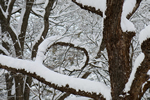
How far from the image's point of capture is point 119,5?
2219mm

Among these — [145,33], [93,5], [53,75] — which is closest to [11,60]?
[53,75]

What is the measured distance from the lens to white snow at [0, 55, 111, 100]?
2445mm

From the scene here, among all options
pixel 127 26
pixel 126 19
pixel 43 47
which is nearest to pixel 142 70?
pixel 127 26

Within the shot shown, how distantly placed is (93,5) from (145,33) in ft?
3.59

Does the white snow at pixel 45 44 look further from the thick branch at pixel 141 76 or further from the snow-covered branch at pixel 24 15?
the snow-covered branch at pixel 24 15

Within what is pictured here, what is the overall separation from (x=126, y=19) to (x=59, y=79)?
125cm

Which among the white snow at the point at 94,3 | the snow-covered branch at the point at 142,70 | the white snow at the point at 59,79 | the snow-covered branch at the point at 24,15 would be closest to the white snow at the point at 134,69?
the snow-covered branch at the point at 142,70

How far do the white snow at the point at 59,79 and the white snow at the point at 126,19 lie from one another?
0.83 metres

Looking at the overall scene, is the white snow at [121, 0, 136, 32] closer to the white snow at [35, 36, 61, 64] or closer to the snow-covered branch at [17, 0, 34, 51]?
the white snow at [35, 36, 61, 64]

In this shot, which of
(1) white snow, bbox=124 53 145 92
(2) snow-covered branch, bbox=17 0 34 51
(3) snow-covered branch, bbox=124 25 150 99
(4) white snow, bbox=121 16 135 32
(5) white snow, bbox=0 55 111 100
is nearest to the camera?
(3) snow-covered branch, bbox=124 25 150 99

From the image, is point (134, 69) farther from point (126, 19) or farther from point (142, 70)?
point (126, 19)

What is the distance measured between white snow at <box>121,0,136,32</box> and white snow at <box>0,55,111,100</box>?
0.83m

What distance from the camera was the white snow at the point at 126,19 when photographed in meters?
2.33

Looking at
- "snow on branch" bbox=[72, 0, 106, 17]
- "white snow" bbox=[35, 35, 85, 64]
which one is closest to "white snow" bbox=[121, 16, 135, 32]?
"snow on branch" bbox=[72, 0, 106, 17]
